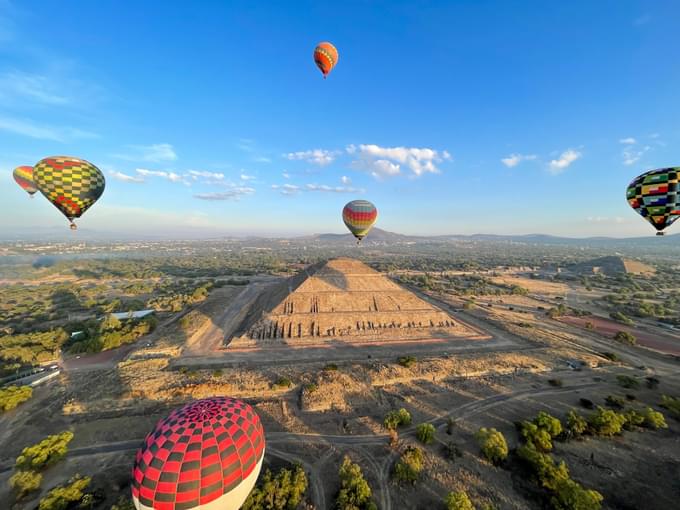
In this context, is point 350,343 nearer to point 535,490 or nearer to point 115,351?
point 535,490

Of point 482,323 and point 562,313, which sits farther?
point 562,313

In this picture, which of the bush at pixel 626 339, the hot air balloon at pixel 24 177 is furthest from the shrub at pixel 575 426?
the hot air balloon at pixel 24 177

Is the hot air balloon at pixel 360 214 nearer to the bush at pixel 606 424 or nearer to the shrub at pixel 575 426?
the shrub at pixel 575 426

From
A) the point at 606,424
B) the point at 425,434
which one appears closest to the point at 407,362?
the point at 425,434

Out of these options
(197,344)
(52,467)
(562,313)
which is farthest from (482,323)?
(52,467)

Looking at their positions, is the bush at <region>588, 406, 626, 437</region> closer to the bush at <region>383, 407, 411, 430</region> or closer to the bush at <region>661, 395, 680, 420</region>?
the bush at <region>661, 395, 680, 420</region>

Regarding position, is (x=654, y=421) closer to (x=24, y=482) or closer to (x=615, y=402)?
(x=615, y=402)
